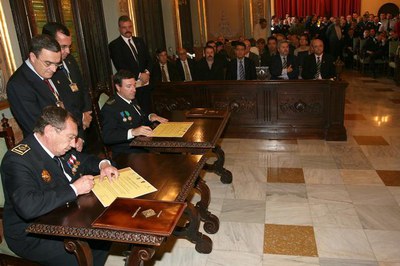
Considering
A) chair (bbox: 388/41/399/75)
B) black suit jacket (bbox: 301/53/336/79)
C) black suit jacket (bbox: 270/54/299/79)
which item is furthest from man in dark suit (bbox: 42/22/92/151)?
chair (bbox: 388/41/399/75)

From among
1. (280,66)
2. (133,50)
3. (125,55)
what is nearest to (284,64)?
(280,66)

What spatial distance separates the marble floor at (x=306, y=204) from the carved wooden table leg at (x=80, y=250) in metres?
0.89

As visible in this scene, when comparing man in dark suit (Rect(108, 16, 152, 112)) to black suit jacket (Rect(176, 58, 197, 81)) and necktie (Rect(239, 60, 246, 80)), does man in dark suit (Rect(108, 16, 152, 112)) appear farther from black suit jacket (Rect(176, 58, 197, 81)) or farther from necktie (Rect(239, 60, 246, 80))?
necktie (Rect(239, 60, 246, 80))

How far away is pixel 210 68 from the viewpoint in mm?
5695

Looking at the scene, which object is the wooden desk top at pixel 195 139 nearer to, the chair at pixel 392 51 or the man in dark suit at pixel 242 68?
the man in dark suit at pixel 242 68

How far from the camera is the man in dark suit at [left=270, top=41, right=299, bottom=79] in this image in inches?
215

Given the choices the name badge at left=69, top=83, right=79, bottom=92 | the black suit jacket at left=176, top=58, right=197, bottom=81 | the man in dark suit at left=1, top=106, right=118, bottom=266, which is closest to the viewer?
the man in dark suit at left=1, top=106, right=118, bottom=266

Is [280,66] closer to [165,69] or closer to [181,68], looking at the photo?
[181,68]

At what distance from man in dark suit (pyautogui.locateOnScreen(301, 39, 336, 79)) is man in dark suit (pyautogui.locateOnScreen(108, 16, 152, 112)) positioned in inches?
91.3

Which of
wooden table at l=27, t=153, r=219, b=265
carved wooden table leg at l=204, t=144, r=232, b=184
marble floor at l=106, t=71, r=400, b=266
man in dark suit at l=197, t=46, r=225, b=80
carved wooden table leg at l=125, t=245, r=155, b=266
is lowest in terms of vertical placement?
marble floor at l=106, t=71, r=400, b=266

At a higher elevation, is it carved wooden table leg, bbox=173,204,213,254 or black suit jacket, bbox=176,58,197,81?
black suit jacket, bbox=176,58,197,81

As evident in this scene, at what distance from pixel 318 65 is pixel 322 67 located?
95 millimetres

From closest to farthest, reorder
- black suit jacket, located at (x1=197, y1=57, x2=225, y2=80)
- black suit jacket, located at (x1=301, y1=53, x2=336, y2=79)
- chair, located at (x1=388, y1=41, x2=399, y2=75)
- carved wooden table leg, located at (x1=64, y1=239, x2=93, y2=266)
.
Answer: carved wooden table leg, located at (x1=64, y1=239, x2=93, y2=266)
black suit jacket, located at (x1=301, y1=53, x2=336, y2=79)
black suit jacket, located at (x1=197, y1=57, x2=225, y2=80)
chair, located at (x1=388, y1=41, x2=399, y2=75)

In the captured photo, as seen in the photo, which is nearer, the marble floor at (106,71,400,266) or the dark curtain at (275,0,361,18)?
the marble floor at (106,71,400,266)
